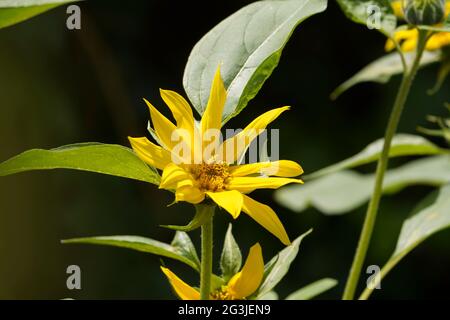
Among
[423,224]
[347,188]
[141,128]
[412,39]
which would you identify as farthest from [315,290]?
[141,128]

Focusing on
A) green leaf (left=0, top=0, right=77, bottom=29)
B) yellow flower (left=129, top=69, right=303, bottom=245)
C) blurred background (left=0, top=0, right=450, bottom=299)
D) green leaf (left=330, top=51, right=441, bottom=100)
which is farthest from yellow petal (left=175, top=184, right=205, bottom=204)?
blurred background (left=0, top=0, right=450, bottom=299)

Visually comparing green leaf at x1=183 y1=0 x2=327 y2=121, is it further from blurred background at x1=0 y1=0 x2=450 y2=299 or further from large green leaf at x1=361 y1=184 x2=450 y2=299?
blurred background at x1=0 y1=0 x2=450 y2=299

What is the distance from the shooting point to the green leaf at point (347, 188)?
118 cm

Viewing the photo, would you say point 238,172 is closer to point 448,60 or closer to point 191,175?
point 191,175

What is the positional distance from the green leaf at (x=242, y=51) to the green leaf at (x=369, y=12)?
100mm

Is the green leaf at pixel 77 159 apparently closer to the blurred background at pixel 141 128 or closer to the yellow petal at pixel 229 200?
the yellow petal at pixel 229 200

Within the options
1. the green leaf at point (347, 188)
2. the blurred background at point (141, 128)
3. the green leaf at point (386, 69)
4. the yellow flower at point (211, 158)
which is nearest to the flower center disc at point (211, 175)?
the yellow flower at point (211, 158)

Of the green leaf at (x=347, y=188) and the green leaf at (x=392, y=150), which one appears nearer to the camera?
the green leaf at (x=392, y=150)

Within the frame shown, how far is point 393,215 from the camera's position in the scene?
1605 millimetres

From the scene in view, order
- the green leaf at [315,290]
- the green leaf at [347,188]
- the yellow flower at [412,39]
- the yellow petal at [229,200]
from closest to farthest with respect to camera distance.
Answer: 1. the yellow petal at [229,200]
2. the green leaf at [315,290]
3. the yellow flower at [412,39]
4. the green leaf at [347,188]

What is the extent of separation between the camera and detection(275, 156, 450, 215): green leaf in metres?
1.18

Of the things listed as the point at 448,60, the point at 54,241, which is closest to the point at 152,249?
the point at 448,60

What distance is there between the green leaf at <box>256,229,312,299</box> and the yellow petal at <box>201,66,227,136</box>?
8 cm

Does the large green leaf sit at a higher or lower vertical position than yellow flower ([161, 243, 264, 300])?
higher
